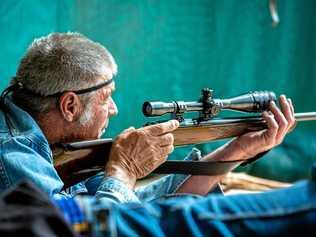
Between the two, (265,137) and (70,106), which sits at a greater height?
(70,106)

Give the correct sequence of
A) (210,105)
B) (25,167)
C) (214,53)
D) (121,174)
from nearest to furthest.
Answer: (25,167), (121,174), (210,105), (214,53)

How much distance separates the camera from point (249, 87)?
4023mm

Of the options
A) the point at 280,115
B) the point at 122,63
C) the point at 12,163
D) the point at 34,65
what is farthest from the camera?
the point at 122,63

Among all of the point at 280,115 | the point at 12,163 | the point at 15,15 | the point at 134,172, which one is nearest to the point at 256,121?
the point at 280,115

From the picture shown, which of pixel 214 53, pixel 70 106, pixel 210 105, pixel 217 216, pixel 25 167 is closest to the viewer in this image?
pixel 217 216

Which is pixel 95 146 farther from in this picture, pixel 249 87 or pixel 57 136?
pixel 249 87

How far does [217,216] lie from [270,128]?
1.18 metres

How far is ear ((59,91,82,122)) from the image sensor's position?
166 centimetres

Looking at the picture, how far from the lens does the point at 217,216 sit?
823 mm

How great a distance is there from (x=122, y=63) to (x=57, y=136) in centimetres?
220

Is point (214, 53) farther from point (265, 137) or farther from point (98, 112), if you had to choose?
point (98, 112)

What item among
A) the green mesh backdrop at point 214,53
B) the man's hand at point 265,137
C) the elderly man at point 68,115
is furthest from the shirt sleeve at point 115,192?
the green mesh backdrop at point 214,53

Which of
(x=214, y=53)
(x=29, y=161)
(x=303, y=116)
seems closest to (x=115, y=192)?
(x=29, y=161)

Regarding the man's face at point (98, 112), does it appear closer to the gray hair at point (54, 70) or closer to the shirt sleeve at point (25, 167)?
the gray hair at point (54, 70)
